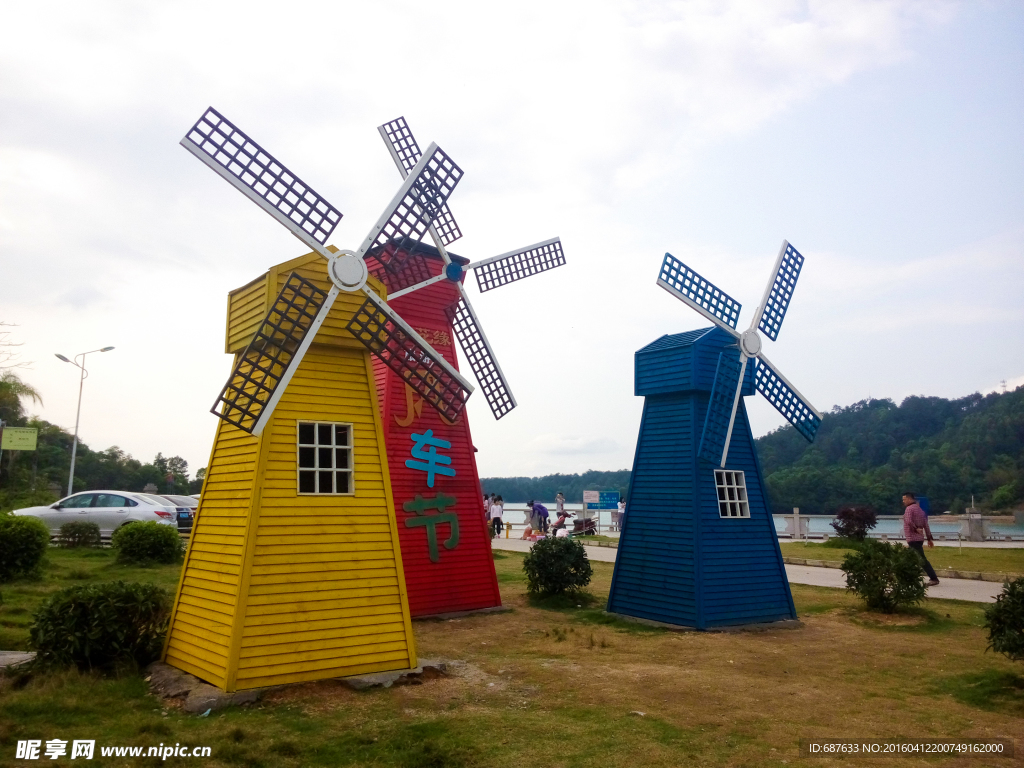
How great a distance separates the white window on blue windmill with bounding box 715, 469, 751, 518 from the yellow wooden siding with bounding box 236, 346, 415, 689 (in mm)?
6614

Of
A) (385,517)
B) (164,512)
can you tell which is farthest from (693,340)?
(164,512)

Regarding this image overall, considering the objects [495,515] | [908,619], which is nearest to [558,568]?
[908,619]

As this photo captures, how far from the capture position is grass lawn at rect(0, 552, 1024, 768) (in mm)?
6195

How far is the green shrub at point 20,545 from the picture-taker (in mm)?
13219

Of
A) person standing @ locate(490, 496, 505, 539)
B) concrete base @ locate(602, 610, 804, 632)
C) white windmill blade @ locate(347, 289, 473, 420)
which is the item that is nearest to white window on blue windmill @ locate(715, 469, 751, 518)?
concrete base @ locate(602, 610, 804, 632)

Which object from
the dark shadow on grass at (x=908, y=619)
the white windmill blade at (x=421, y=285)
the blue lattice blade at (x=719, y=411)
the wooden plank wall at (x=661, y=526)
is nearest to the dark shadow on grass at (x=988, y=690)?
the dark shadow on grass at (x=908, y=619)

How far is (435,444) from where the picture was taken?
541 inches

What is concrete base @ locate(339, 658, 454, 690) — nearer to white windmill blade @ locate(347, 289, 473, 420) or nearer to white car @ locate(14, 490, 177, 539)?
white windmill blade @ locate(347, 289, 473, 420)

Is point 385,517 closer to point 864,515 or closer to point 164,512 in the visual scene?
point 164,512

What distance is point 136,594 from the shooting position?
8.51 metres

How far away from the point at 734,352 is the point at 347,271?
7634 mm

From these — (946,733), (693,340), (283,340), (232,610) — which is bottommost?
(946,733)

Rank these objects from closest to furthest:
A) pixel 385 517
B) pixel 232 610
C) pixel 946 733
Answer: pixel 946 733 → pixel 232 610 → pixel 385 517

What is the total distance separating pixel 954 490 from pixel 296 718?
6020cm
